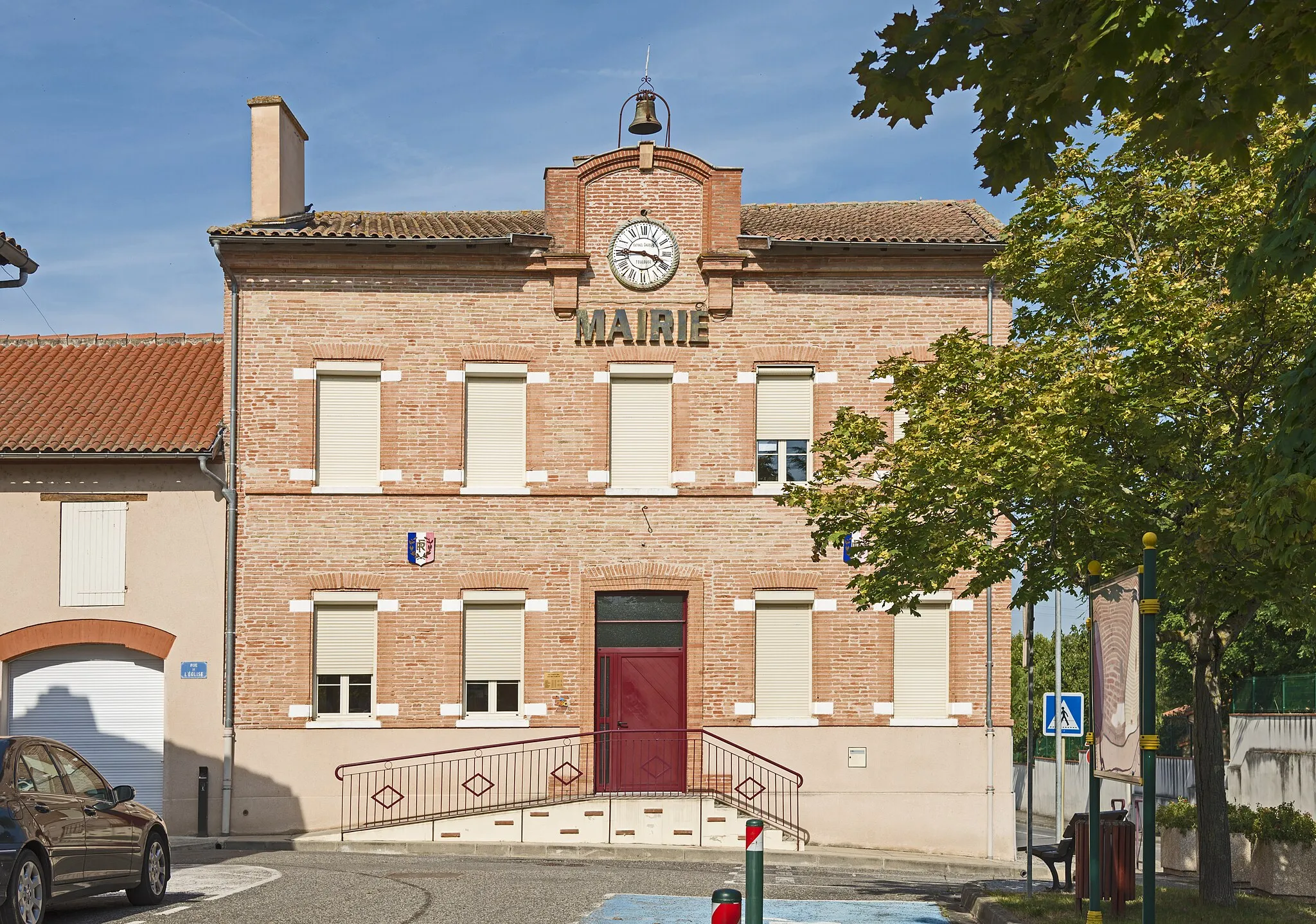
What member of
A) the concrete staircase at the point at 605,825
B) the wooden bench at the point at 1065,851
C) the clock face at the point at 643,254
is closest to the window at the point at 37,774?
the wooden bench at the point at 1065,851

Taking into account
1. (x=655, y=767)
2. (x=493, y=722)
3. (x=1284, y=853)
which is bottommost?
(x=1284, y=853)

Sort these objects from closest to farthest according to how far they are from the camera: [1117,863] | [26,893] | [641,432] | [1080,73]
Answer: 1. [1080,73]
2. [26,893]
3. [1117,863]
4. [641,432]

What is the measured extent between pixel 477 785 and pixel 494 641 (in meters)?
2.35

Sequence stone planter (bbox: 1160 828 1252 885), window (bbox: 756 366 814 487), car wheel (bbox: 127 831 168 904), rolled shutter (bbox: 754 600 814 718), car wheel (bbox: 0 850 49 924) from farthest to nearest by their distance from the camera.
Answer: window (bbox: 756 366 814 487) < rolled shutter (bbox: 754 600 814 718) < stone planter (bbox: 1160 828 1252 885) < car wheel (bbox: 127 831 168 904) < car wheel (bbox: 0 850 49 924)

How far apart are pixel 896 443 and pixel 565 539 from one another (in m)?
9.11

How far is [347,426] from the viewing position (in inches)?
989

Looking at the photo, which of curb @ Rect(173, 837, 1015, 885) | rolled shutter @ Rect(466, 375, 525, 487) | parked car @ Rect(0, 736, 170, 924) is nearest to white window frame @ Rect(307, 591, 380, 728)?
curb @ Rect(173, 837, 1015, 885)

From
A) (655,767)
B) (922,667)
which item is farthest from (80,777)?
(922,667)

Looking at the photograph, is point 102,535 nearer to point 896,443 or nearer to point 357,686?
point 357,686

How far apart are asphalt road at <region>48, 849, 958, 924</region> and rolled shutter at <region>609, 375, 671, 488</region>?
272 inches

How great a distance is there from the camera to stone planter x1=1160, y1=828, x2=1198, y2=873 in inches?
950

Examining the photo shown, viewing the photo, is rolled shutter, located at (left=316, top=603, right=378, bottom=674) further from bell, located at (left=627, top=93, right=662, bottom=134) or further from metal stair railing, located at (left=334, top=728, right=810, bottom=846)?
bell, located at (left=627, top=93, right=662, bottom=134)

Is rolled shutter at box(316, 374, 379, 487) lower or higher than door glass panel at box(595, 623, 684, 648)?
higher

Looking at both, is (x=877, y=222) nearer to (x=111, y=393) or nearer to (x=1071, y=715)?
(x=1071, y=715)
